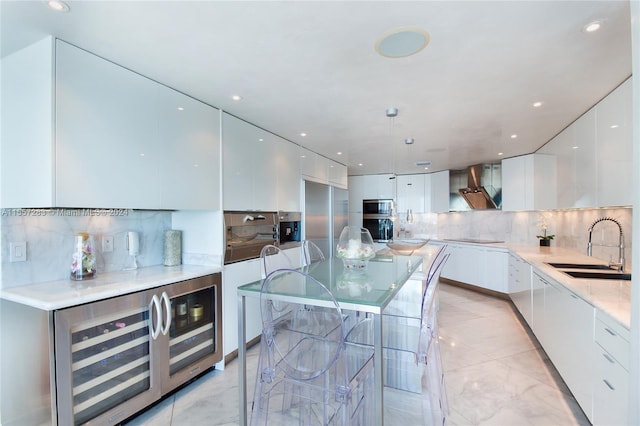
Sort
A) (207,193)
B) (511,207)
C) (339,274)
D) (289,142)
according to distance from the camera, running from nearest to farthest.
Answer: (339,274), (207,193), (289,142), (511,207)

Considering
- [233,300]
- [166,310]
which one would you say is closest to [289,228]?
[233,300]

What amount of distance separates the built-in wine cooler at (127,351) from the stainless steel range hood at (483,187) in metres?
4.70

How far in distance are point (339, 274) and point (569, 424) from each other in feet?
5.58

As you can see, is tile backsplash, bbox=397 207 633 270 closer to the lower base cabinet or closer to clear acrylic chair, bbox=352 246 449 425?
clear acrylic chair, bbox=352 246 449 425

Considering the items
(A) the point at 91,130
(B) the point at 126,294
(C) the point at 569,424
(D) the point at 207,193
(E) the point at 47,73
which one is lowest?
(C) the point at 569,424

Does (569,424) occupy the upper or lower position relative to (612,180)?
lower

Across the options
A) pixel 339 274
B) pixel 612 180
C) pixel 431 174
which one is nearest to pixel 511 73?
pixel 612 180

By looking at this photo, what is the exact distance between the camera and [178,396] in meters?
2.16

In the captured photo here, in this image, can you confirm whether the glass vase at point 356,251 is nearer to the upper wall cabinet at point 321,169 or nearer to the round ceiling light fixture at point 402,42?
the round ceiling light fixture at point 402,42

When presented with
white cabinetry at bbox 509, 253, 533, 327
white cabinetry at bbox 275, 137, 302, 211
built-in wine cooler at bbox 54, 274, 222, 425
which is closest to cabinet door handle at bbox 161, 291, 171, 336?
built-in wine cooler at bbox 54, 274, 222, 425

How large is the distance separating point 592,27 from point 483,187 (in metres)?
3.99

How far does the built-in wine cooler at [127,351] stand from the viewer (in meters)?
1.56

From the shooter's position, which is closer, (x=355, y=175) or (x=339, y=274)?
(x=339, y=274)

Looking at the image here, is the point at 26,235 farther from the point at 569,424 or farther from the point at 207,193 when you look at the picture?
the point at 569,424
